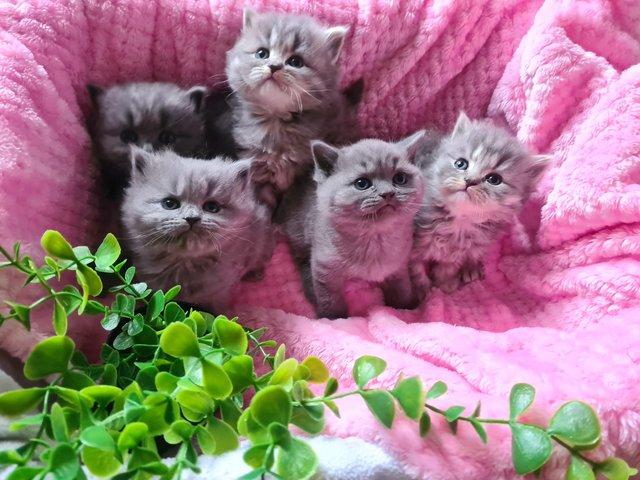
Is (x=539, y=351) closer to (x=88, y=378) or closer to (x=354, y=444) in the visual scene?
(x=354, y=444)

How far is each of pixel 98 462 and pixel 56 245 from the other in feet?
1.01

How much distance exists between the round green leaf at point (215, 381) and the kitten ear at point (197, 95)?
0.92m

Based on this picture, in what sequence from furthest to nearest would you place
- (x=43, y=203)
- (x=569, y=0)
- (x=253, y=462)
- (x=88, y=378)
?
(x=569, y=0)
(x=43, y=203)
(x=88, y=378)
(x=253, y=462)

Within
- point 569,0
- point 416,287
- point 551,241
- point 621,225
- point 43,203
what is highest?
point 569,0

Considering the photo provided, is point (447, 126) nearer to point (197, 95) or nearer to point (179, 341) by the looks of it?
point (197, 95)

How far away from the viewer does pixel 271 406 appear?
683mm

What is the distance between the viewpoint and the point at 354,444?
92 centimetres

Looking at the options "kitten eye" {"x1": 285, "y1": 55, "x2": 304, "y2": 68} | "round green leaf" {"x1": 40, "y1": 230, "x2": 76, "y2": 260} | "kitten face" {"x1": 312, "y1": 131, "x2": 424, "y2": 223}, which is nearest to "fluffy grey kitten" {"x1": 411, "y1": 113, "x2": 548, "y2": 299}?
"kitten face" {"x1": 312, "y1": 131, "x2": 424, "y2": 223}

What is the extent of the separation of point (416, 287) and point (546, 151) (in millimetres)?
504

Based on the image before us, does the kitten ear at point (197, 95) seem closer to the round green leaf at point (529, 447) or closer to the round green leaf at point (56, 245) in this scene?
the round green leaf at point (56, 245)

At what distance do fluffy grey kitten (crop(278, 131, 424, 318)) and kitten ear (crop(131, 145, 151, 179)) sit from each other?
1.20ft

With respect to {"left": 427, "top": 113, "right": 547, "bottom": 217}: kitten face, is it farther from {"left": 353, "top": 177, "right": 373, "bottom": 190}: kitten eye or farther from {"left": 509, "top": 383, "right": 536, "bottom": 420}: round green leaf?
{"left": 509, "top": 383, "right": 536, "bottom": 420}: round green leaf

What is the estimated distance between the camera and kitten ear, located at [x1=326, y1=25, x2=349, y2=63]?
146 cm

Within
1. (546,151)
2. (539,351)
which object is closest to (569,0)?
(546,151)
